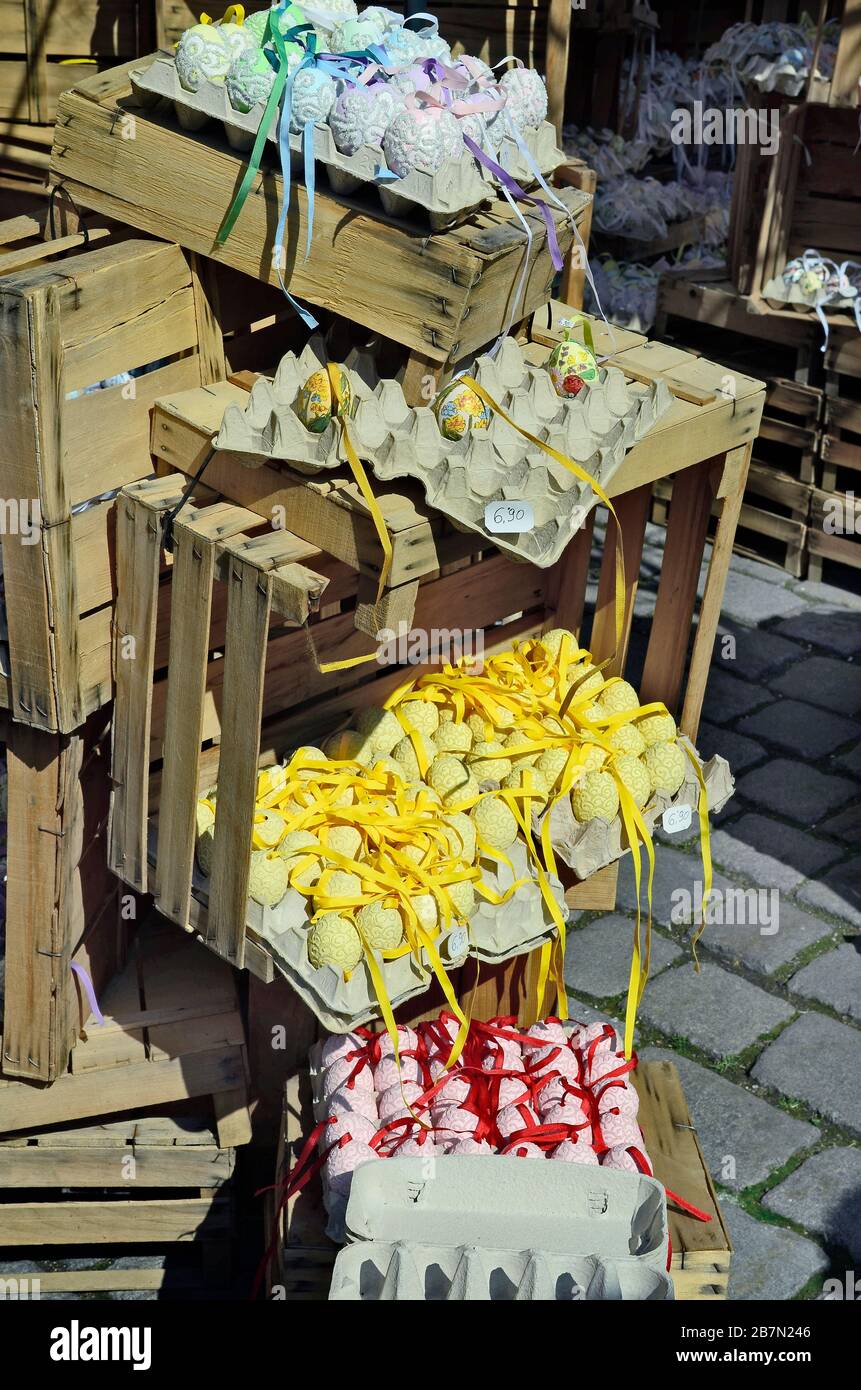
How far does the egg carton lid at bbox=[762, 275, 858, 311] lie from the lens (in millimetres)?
5738

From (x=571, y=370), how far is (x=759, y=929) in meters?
2.04

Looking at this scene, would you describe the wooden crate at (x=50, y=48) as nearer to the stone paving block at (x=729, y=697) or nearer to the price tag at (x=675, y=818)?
the stone paving block at (x=729, y=697)

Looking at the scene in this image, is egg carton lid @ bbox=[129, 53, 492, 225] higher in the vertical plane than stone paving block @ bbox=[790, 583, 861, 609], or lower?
higher

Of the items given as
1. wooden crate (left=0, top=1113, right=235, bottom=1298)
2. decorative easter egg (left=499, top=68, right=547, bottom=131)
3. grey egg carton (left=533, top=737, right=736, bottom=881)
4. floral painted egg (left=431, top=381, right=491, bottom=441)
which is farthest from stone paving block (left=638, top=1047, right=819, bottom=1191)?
decorative easter egg (left=499, top=68, right=547, bottom=131)

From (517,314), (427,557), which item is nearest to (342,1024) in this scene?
(427,557)

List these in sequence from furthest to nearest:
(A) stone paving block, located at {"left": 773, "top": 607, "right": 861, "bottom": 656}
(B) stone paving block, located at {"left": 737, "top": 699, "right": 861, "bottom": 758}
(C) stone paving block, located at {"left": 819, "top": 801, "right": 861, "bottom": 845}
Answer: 1. (A) stone paving block, located at {"left": 773, "top": 607, "right": 861, "bottom": 656}
2. (B) stone paving block, located at {"left": 737, "top": 699, "right": 861, "bottom": 758}
3. (C) stone paving block, located at {"left": 819, "top": 801, "right": 861, "bottom": 845}

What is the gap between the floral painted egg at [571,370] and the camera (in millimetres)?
2900

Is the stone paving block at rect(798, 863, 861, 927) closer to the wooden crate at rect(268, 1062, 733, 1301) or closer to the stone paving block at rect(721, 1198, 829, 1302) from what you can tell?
the stone paving block at rect(721, 1198, 829, 1302)

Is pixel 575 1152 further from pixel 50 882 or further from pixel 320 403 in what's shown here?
pixel 320 403

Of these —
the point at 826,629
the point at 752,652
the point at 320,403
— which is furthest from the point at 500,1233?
the point at 826,629

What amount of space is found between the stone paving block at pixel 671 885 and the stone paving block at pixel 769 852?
91 millimetres

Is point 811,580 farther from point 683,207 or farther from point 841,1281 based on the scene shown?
point 841,1281

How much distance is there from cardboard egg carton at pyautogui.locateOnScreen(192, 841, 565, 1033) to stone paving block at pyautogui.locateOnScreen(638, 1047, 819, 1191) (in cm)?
86

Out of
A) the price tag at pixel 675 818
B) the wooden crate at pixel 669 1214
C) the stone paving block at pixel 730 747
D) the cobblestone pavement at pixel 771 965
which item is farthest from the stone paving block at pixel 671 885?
the wooden crate at pixel 669 1214
